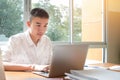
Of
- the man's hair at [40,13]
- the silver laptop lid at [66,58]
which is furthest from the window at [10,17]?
the silver laptop lid at [66,58]

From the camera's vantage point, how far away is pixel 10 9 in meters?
2.88

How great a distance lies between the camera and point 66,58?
4.56ft

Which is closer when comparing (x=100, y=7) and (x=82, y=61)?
(x=82, y=61)

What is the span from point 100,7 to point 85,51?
2.46 metres

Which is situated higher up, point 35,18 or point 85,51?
point 35,18

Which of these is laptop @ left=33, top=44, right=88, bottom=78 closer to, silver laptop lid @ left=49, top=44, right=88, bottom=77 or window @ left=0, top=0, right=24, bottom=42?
silver laptop lid @ left=49, top=44, right=88, bottom=77

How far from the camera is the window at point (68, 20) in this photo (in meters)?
2.89

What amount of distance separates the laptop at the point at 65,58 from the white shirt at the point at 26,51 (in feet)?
1.75

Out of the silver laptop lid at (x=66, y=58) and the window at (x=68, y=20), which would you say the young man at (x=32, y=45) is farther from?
the window at (x=68, y=20)

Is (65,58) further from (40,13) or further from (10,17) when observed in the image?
(10,17)

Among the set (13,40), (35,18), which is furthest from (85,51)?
(13,40)

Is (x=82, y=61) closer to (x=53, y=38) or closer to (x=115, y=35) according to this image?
(x=53, y=38)

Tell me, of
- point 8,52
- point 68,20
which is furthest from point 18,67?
point 68,20

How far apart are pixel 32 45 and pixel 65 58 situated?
2.32 ft
